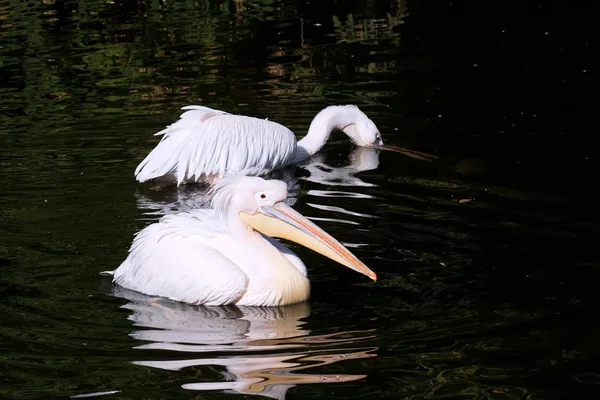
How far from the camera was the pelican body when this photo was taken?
24.6ft

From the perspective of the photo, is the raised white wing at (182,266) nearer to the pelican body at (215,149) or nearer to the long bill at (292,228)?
the long bill at (292,228)

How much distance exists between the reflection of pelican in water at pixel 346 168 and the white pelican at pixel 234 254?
2.13 meters

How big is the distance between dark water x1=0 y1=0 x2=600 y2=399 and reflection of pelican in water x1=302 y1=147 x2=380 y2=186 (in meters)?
0.04

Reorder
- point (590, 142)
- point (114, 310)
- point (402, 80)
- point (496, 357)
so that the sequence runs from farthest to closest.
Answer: point (402, 80)
point (590, 142)
point (114, 310)
point (496, 357)

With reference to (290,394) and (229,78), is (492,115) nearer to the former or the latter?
(229,78)

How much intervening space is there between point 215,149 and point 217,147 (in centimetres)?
2

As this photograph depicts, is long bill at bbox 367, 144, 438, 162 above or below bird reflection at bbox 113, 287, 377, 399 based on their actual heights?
above

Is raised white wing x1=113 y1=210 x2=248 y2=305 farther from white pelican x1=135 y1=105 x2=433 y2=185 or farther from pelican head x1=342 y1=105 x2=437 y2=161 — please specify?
pelican head x1=342 y1=105 x2=437 y2=161

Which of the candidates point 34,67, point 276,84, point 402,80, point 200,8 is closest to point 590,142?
point 402,80

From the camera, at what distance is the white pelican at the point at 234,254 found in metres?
5.02

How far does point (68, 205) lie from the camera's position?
662 centimetres

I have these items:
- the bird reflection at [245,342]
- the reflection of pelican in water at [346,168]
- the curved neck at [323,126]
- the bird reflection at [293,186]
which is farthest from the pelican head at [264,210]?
the curved neck at [323,126]

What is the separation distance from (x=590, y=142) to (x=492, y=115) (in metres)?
1.16

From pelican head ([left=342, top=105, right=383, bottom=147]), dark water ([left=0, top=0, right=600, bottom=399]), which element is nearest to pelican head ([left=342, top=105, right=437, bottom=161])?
pelican head ([left=342, top=105, right=383, bottom=147])
